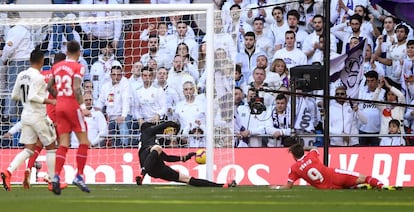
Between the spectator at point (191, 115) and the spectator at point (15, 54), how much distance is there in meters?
2.56

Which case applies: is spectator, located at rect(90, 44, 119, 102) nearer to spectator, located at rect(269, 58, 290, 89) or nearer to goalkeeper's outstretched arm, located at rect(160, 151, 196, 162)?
goalkeeper's outstretched arm, located at rect(160, 151, 196, 162)

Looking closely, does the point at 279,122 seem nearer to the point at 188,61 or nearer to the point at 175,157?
the point at 188,61

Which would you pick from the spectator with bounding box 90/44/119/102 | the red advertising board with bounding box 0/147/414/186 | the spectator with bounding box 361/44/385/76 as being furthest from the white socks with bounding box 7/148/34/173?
the spectator with bounding box 361/44/385/76

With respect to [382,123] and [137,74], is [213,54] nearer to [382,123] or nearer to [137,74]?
[137,74]

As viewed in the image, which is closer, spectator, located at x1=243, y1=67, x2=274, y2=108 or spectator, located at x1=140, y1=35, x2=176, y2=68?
spectator, located at x1=140, y1=35, x2=176, y2=68

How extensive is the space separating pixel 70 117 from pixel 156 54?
261 inches

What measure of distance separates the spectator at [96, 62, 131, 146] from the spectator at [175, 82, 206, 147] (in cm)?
84

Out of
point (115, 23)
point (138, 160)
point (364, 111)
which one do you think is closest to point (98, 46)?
point (115, 23)

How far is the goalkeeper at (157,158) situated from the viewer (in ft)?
59.5

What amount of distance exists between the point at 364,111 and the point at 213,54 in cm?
281

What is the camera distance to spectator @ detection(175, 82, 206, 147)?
66.2ft

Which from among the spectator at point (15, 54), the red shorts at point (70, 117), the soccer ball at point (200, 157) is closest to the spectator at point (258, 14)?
the soccer ball at point (200, 157)

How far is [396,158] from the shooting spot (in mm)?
19594

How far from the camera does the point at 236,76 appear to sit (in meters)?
20.9
